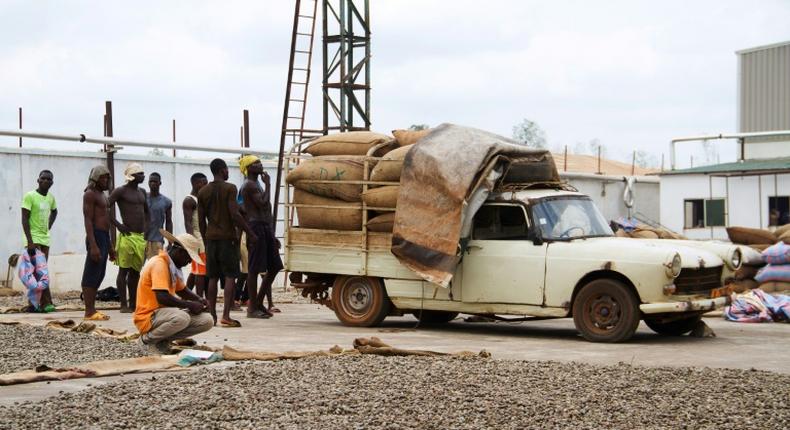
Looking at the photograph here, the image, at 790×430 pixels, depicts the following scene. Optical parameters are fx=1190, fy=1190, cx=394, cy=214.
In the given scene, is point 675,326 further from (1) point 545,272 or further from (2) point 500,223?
(2) point 500,223

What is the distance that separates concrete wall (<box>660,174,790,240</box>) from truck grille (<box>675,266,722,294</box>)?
16.3 meters

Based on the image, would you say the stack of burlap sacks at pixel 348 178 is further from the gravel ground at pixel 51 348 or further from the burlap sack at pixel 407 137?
the gravel ground at pixel 51 348

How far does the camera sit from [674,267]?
41.6 feet

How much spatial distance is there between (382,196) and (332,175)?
0.92m

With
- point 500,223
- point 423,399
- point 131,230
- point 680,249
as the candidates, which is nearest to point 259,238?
point 131,230

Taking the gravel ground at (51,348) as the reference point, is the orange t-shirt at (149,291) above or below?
above

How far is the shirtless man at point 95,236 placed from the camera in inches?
595

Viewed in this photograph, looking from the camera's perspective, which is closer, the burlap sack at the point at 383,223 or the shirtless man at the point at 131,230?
the burlap sack at the point at 383,223

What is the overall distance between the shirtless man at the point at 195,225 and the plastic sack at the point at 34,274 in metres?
2.09

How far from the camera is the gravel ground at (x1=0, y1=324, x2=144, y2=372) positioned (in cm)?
1051

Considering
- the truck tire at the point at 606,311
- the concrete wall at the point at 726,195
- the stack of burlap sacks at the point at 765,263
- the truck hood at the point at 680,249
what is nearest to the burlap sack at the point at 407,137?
the truck hood at the point at 680,249

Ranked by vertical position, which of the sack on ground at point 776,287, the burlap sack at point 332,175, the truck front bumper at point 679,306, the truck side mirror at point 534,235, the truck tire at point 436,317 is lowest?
the truck tire at point 436,317

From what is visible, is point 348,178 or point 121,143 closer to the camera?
point 348,178

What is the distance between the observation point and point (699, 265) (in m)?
13.0
